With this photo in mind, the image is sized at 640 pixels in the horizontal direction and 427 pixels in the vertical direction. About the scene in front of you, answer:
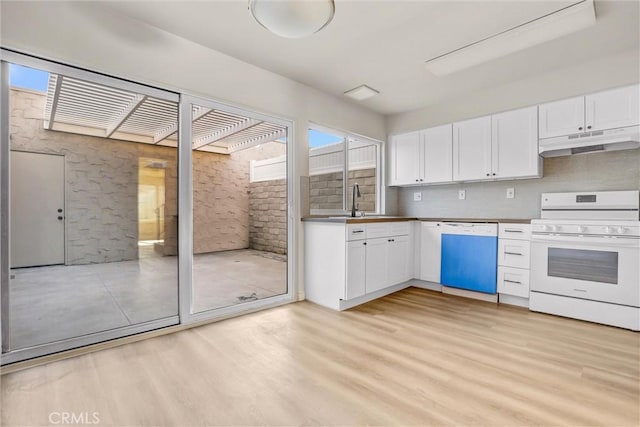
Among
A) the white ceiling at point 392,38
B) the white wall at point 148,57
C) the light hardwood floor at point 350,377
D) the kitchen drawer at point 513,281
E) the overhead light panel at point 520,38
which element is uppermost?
the white ceiling at point 392,38

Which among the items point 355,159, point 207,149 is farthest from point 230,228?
point 355,159

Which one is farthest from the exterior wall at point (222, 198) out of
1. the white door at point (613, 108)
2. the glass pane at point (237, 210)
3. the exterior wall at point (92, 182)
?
the white door at point (613, 108)

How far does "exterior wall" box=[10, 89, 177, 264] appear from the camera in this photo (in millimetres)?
2014

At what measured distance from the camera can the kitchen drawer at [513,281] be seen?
3229 millimetres

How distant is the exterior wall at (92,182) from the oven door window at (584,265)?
3891 mm

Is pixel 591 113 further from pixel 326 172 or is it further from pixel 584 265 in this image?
pixel 326 172

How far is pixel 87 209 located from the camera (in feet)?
7.39

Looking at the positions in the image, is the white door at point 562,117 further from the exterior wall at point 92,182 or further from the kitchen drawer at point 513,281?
the exterior wall at point 92,182

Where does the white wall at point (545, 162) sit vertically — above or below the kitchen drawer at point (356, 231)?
above

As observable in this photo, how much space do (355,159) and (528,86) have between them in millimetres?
2154

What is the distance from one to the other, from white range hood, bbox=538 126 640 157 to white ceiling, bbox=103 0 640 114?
0.75m

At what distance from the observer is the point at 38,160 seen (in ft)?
6.73

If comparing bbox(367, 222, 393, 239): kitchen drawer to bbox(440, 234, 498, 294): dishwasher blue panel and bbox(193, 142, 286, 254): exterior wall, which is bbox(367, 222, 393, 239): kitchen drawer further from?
bbox(193, 142, 286, 254): exterior wall

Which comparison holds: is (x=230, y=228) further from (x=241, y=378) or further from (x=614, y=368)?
(x=614, y=368)
